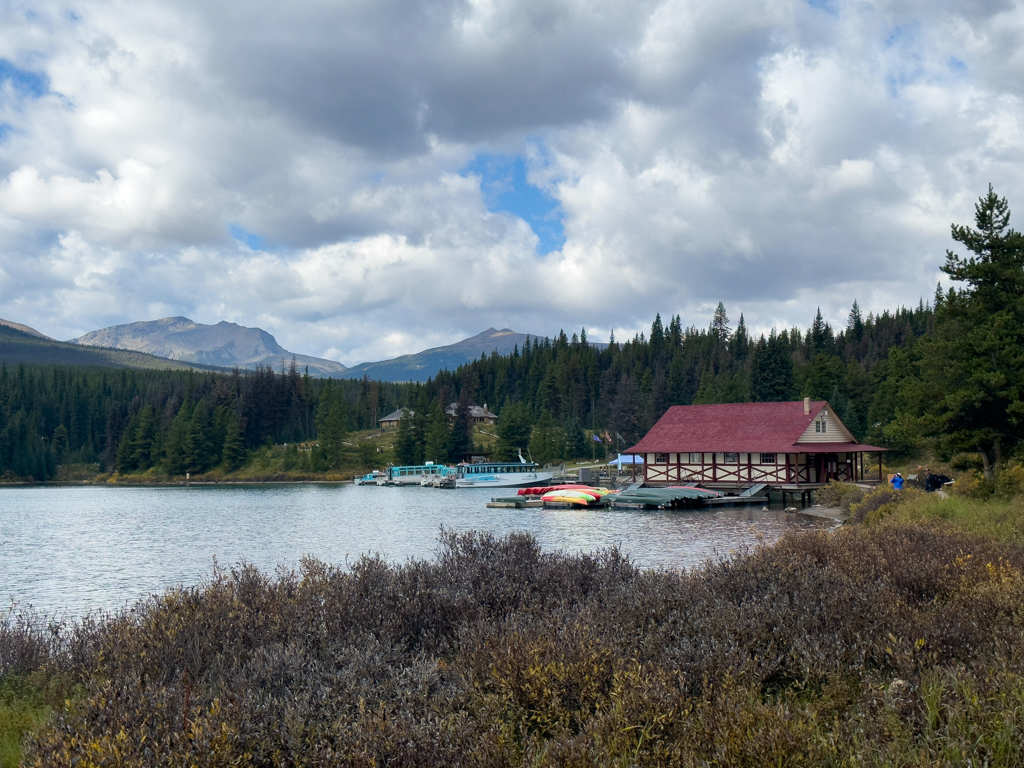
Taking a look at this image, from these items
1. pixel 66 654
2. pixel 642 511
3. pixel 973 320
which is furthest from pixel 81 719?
pixel 642 511

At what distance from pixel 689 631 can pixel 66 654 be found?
7940 mm

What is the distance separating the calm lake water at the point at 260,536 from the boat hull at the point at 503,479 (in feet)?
61.6

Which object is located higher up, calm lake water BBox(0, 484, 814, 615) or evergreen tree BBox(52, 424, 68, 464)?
evergreen tree BBox(52, 424, 68, 464)

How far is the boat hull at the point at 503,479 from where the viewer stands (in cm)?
8219

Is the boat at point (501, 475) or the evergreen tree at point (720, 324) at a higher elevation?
the evergreen tree at point (720, 324)

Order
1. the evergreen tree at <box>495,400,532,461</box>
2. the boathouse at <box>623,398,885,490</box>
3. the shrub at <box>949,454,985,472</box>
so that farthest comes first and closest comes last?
the evergreen tree at <box>495,400,532,461</box> < the boathouse at <box>623,398,885,490</box> < the shrub at <box>949,454,985,472</box>

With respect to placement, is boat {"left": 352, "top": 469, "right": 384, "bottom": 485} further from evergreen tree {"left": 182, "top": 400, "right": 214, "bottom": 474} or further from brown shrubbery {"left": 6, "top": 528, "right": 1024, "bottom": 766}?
brown shrubbery {"left": 6, "top": 528, "right": 1024, "bottom": 766}

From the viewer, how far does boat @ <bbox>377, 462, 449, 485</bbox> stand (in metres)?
93.2

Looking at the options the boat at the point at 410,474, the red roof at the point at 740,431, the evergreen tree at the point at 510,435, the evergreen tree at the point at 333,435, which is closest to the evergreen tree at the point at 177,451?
the evergreen tree at the point at 333,435

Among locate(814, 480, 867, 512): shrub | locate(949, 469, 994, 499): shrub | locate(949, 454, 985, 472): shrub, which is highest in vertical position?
locate(949, 454, 985, 472): shrub

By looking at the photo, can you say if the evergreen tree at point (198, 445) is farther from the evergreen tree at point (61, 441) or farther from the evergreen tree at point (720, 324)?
the evergreen tree at point (720, 324)

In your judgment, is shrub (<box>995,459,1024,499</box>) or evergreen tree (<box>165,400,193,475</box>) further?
evergreen tree (<box>165,400,193,475</box>)

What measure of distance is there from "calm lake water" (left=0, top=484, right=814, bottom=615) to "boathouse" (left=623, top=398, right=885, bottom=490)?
8840 mm

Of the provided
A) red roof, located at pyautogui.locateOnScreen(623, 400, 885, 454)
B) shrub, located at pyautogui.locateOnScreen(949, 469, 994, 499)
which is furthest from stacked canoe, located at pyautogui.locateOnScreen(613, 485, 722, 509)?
shrub, located at pyautogui.locateOnScreen(949, 469, 994, 499)
